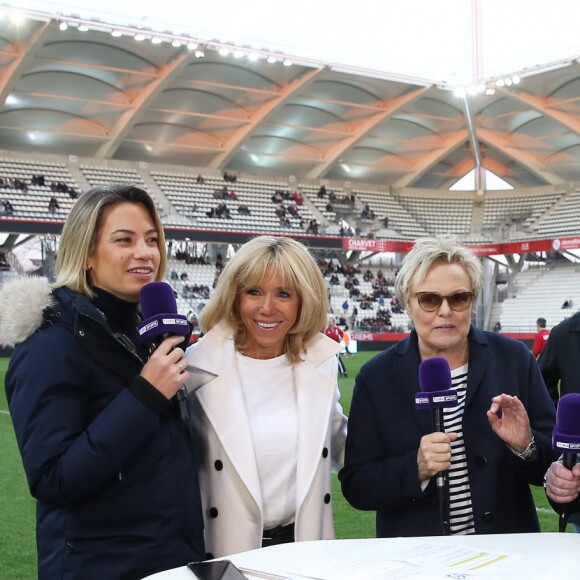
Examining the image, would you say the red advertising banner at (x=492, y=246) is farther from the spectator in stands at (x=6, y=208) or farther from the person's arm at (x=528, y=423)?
the person's arm at (x=528, y=423)

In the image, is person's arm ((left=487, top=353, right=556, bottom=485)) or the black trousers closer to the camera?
person's arm ((left=487, top=353, right=556, bottom=485))

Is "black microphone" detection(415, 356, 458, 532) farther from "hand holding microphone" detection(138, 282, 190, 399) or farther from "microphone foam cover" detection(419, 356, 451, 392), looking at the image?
"hand holding microphone" detection(138, 282, 190, 399)

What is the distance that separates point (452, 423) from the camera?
3.09 meters

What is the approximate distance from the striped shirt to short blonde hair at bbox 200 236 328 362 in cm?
61

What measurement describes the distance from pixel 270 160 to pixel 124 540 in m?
42.9

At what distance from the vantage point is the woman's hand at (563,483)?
2.50 metres

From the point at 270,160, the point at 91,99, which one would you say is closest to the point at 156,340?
the point at 91,99

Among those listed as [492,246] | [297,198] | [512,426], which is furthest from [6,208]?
[512,426]

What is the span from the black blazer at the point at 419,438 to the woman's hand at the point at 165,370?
934 mm

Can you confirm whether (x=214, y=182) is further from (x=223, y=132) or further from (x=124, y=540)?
(x=124, y=540)

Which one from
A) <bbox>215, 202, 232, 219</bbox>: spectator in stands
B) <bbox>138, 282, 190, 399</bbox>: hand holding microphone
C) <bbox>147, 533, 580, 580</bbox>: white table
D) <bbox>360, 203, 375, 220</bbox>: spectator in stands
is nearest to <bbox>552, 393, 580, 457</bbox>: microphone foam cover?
<bbox>147, 533, 580, 580</bbox>: white table

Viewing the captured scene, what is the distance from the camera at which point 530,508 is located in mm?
3127

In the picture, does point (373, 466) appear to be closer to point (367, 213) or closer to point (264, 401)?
point (264, 401)

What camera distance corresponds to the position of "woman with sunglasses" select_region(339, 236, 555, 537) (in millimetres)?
2953
